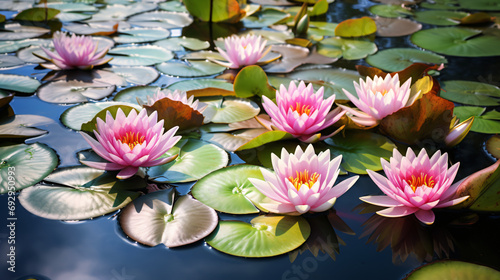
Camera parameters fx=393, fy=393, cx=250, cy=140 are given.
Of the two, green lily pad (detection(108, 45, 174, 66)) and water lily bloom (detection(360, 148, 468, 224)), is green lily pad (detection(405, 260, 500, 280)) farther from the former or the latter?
green lily pad (detection(108, 45, 174, 66))

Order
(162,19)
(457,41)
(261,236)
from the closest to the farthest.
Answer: (261,236) → (457,41) → (162,19)

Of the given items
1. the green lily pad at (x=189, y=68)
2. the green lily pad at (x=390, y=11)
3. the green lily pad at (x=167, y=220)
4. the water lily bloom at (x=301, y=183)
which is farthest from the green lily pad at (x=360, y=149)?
the green lily pad at (x=390, y=11)

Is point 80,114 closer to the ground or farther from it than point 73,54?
closer to the ground

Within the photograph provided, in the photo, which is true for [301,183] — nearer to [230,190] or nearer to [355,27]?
[230,190]

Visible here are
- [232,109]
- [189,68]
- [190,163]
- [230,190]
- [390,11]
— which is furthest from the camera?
[390,11]

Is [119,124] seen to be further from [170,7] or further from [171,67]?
[170,7]

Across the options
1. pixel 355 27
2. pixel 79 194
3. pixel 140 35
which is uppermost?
pixel 355 27

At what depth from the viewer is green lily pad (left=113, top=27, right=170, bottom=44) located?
11.3ft

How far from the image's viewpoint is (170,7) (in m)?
4.58

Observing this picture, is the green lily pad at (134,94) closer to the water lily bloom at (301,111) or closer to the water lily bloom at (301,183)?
the water lily bloom at (301,111)

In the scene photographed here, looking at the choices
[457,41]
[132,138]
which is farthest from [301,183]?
[457,41]

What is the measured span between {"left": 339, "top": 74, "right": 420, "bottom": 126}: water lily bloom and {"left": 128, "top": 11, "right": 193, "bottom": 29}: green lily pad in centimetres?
243

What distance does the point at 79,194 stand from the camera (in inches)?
62.2

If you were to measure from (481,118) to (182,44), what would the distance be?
7.66 ft
